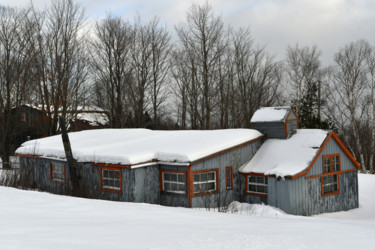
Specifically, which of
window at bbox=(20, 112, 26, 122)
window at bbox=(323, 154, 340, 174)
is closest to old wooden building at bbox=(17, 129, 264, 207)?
window at bbox=(323, 154, 340, 174)

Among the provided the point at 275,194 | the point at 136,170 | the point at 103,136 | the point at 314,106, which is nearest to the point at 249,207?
the point at 275,194

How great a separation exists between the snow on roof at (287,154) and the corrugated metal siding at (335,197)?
1136 mm

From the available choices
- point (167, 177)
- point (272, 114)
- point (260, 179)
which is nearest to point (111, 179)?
point (167, 177)

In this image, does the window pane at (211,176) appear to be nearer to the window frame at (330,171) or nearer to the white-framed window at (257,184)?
the white-framed window at (257,184)

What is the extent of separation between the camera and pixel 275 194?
17.1m

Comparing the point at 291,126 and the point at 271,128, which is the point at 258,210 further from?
the point at 291,126

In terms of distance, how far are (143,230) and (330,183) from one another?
14.4m

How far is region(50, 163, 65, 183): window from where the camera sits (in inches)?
797

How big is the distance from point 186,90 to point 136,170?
27.2 meters

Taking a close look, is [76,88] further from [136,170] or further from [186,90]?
[136,170]

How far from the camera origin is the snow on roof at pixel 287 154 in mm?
17109

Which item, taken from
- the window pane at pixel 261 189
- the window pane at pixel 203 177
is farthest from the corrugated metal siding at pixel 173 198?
the window pane at pixel 261 189

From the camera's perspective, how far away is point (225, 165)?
58.6ft

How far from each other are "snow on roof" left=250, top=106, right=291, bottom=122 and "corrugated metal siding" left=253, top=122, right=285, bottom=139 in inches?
8.5
